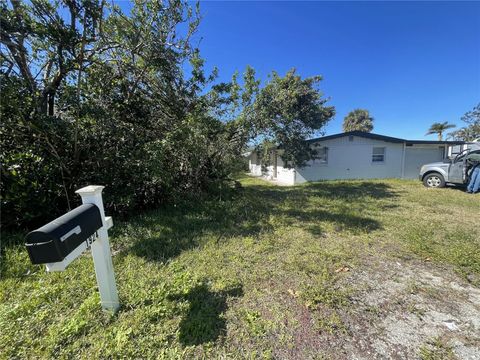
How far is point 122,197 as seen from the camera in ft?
15.3

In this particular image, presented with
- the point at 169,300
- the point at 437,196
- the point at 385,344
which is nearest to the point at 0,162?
the point at 169,300

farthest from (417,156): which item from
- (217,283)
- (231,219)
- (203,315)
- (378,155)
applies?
(203,315)

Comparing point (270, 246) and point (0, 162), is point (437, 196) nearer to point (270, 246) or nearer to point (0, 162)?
point (270, 246)

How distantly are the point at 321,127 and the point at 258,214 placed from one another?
21.3 feet

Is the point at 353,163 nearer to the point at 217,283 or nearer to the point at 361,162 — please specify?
the point at 361,162

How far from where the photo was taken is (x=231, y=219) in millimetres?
4980

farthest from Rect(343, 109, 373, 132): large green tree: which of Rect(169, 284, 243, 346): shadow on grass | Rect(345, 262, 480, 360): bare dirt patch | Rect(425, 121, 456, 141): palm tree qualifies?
Rect(169, 284, 243, 346): shadow on grass

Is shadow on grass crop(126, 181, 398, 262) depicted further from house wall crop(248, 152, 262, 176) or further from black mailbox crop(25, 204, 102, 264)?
house wall crop(248, 152, 262, 176)

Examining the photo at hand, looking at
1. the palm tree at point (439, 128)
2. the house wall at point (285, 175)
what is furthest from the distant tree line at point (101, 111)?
the palm tree at point (439, 128)

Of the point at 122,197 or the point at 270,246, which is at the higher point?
the point at 122,197

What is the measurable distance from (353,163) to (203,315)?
1309 cm

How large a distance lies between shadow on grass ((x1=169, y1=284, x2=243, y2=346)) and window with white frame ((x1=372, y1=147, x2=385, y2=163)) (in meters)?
13.6

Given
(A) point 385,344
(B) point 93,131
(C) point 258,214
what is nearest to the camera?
(A) point 385,344

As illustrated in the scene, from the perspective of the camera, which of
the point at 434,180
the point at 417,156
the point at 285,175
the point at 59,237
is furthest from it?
the point at 285,175
